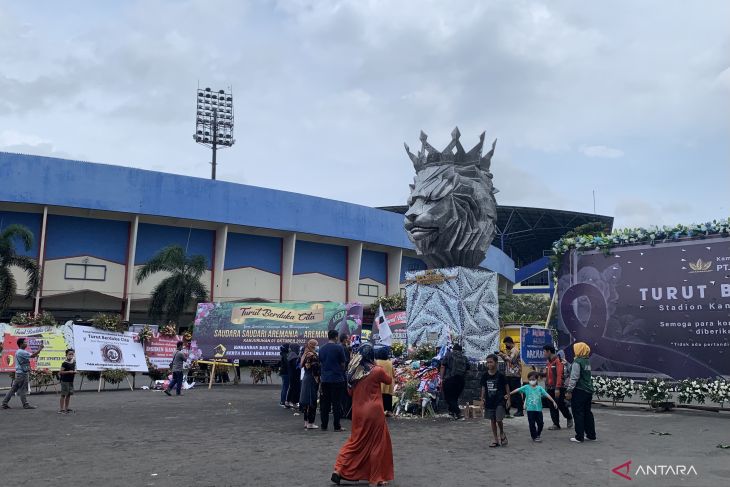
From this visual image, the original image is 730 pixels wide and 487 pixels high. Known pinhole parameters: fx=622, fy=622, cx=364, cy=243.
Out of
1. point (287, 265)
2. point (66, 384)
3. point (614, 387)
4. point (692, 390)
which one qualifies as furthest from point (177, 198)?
point (692, 390)

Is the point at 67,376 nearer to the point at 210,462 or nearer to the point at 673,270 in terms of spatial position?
the point at 210,462

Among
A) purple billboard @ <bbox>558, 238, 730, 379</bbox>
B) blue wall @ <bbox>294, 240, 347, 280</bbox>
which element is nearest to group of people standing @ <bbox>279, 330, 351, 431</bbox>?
purple billboard @ <bbox>558, 238, 730, 379</bbox>

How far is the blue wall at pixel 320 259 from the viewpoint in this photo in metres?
42.2

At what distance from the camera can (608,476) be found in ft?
21.6

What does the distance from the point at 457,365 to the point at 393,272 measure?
34760mm

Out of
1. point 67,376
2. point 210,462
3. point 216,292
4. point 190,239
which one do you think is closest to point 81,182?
point 190,239

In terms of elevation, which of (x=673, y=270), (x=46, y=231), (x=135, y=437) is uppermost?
(x=46, y=231)

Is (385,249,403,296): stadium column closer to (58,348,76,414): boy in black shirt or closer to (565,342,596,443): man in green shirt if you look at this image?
(58,348,76,414): boy in black shirt

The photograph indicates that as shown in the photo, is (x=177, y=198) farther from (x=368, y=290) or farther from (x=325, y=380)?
(x=325, y=380)

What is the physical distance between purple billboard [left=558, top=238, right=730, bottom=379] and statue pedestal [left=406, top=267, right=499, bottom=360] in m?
1.66

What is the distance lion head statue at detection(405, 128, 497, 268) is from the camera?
1420cm

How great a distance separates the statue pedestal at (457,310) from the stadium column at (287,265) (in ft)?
86.7

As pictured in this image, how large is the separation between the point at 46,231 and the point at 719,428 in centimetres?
3365

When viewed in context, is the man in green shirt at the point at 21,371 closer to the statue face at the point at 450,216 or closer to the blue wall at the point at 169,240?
the statue face at the point at 450,216
